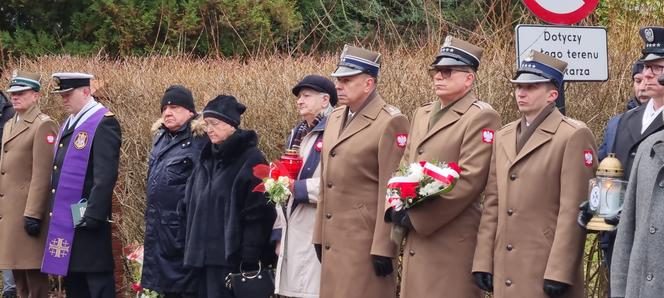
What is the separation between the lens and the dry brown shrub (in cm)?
973

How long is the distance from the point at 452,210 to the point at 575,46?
1.50 meters

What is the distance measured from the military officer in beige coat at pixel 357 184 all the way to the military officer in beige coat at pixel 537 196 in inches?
40.3

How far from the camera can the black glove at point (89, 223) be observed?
10.8 m

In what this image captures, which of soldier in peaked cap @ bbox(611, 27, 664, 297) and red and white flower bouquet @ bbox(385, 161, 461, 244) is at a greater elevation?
red and white flower bouquet @ bbox(385, 161, 461, 244)

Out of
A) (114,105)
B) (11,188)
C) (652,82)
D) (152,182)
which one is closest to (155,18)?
(114,105)

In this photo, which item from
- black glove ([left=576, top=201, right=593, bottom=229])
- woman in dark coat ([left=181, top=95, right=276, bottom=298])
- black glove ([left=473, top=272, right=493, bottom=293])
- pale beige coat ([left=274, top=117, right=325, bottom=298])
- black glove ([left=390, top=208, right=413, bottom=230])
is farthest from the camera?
woman in dark coat ([left=181, top=95, right=276, bottom=298])

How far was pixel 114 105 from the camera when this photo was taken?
527 inches

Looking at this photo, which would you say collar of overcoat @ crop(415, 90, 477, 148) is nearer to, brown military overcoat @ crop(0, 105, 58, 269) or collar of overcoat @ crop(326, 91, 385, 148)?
collar of overcoat @ crop(326, 91, 385, 148)

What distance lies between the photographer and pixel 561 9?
8.66m

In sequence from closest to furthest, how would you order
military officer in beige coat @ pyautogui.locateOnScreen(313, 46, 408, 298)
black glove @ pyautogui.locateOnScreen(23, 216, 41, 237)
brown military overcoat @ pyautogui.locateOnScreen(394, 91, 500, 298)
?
brown military overcoat @ pyautogui.locateOnScreen(394, 91, 500, 298)
military officer in beige coat @ pyautogui.locateOnScreen(313, 46, 408, 298)
black glove @ pyautogui.locateOnScreen(23, 216, 41, 237)

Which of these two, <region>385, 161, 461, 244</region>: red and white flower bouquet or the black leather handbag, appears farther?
the black leather handbag

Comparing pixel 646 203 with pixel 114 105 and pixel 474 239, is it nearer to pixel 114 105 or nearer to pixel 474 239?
pixel 474 239

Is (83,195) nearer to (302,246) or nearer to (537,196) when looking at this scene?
(302,246)

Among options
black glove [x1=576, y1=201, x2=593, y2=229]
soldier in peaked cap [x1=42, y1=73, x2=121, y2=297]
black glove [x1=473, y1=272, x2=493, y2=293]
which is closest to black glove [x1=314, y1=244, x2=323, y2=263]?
black glove [x1=473, y1=272, x2=493, y2=293]
